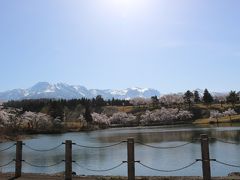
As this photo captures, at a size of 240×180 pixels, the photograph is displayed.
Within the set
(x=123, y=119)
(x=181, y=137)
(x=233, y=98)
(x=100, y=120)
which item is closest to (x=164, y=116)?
(x=123, y=119)

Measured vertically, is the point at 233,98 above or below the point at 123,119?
above

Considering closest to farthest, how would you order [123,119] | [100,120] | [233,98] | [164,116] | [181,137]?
1. [181,137]
2. [100,120]
3. [233,98]
4. [164,116]
5. [123,119]

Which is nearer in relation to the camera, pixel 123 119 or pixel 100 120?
pixel 100 120

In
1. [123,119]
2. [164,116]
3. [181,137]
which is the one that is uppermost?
[164,116]

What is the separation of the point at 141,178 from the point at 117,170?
14.1 metres

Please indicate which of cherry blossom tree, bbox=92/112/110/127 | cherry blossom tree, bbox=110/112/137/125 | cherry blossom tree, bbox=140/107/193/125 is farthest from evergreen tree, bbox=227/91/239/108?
cherry blossom tree, bbox=92/112/110/127

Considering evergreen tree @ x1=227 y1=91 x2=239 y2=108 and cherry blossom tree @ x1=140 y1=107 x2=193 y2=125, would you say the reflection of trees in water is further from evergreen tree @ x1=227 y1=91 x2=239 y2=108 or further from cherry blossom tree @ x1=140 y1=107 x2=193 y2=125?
evergreen tree @ x1=227 y1=91 x2=239 y2=108

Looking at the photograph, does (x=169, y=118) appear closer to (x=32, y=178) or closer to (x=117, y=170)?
(x=117, y=170)

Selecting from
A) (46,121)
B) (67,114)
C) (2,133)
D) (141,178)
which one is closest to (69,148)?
(141,178)

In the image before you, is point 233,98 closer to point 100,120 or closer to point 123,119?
point 123,119

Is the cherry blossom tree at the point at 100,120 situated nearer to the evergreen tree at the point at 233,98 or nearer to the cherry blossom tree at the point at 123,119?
the cherry blossom tree at the point at 123,119

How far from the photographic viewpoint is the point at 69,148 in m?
14.3

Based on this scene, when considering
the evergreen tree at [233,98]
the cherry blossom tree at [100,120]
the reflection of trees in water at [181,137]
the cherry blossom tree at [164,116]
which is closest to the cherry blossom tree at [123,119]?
the cherry blossom tree at [164,116]

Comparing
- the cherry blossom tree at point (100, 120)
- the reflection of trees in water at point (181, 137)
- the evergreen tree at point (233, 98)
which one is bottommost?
the reflection of trees in water at point (181, 137)
